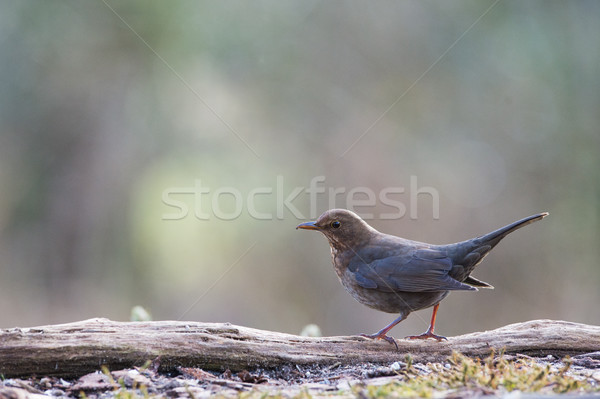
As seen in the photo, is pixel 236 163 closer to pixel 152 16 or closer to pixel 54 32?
pixel 152 16

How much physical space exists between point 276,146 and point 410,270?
215 inches

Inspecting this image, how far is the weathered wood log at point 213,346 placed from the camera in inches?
131

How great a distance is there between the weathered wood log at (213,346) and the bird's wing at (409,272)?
23.9 inches

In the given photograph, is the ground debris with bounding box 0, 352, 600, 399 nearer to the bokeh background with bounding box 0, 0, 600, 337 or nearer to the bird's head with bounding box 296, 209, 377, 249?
the bird's head with bounding box 296, 209, 377, 249

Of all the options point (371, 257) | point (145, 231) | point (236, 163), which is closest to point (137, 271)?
point (145, 231)

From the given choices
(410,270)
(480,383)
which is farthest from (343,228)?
(480,383)

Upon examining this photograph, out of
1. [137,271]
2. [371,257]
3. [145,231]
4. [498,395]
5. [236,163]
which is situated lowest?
[498,395]

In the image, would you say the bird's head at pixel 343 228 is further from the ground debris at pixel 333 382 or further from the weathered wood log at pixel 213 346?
the ground debris at pixel 333 382

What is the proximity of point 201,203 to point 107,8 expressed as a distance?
3526 millimetres

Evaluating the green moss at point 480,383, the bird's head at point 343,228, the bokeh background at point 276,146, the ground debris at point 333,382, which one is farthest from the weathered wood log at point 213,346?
the bokeh background at point 276,146

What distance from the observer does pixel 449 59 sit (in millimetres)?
10133

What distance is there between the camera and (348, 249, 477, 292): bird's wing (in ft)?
15.3

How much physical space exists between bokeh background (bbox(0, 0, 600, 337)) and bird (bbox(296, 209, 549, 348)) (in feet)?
14.5

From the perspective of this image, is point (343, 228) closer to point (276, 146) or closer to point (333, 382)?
point (333, 382)
